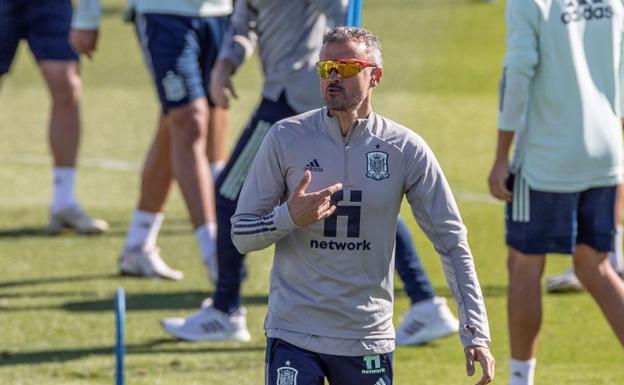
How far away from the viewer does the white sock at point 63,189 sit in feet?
33.4

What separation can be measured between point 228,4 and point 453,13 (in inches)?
498

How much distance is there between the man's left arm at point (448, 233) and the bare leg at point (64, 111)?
210 inches

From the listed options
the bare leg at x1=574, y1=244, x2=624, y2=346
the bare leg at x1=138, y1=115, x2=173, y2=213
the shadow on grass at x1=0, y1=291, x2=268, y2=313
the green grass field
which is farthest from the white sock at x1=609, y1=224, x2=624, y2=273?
the bare leg at x1=138, y1=115, x2=173, y2=213

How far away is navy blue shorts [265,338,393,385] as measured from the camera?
5258 mm

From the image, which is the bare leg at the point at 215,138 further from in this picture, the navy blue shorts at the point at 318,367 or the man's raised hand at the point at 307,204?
the man's raised hand at the point at 307,204

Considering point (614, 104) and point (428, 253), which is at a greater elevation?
point (614, 104)

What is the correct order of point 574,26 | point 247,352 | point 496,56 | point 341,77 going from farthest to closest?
point 496,56
point 247,352
point 574,26
point 341,77

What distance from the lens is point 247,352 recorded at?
307 inches

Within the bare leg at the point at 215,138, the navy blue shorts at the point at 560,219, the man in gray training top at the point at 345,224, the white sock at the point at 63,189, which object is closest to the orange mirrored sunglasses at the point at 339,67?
the man in gray training top at the point at 345,224

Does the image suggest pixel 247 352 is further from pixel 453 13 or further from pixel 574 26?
pixel 453 13

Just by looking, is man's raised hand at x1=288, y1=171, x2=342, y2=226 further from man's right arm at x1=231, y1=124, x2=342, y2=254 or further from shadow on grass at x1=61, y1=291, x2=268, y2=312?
shadow on grass at x1=61, y1=291, x2=268, y2=312

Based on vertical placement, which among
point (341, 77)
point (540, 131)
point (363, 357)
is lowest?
point (363, 357)

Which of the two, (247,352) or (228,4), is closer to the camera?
(247,352)

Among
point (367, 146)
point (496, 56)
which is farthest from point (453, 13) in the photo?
point (367, 146)
